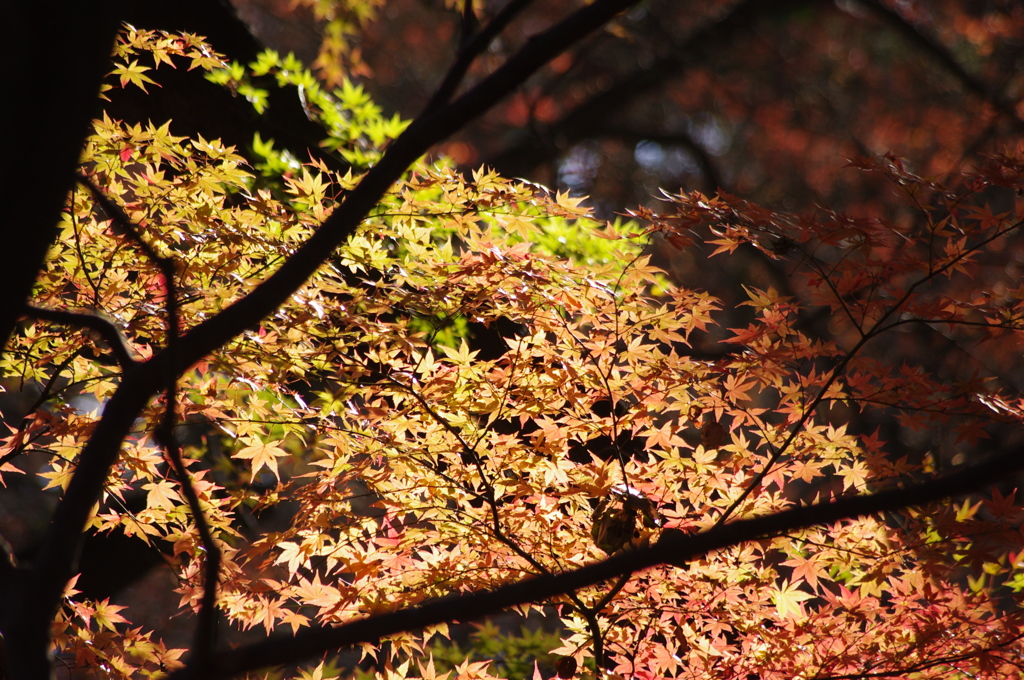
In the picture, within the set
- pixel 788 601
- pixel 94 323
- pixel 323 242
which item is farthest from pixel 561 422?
pixel 94 323

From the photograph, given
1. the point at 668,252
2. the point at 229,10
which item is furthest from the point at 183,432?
the point at 668,252

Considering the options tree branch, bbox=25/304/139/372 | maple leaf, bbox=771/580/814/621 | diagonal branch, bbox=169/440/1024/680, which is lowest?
diagonal branch, bbox=169/440/1024/680

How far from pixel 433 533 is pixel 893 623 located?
1555 millimetres

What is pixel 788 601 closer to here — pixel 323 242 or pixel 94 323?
pixel 323 242

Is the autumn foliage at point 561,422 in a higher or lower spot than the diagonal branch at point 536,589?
higher

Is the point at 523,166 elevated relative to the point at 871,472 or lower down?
elevated

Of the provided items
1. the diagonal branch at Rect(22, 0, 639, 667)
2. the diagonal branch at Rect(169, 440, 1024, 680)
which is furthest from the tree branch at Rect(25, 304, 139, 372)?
the diagonal branch at Rect(169, 440, 1024, 680)

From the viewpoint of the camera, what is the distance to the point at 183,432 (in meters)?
5.83

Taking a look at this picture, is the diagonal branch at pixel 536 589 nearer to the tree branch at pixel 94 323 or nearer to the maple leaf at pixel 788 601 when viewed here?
the tree branch at pixel 94 323

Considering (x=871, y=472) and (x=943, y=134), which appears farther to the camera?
(x=943, y=134)

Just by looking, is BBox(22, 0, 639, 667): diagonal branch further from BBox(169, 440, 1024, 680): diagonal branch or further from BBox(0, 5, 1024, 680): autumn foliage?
BBox(0, 5, 1024, 680): autumn foliage

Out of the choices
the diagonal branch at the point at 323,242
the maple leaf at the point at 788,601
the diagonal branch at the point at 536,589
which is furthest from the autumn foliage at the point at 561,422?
the diagonal branch at the point at 536,589

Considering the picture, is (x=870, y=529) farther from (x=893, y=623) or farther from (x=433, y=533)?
(x=433, y=533)

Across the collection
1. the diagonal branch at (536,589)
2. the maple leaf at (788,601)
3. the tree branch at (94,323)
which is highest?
the maple leaf at (788,601)
